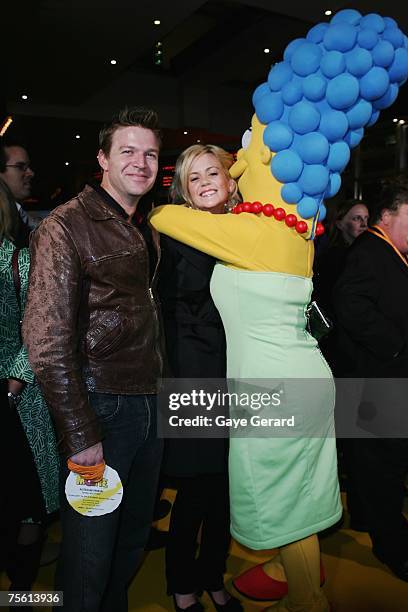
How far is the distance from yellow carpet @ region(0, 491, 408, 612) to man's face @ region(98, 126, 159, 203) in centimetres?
155

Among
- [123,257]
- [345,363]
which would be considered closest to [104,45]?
[345,363]

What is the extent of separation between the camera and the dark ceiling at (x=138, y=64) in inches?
169

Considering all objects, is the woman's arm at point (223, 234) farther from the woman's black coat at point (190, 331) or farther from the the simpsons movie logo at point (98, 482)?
the the simpsons movie logo at point (98, 482)

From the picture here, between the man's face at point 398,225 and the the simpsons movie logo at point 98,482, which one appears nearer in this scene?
the the simpsons movie logo at point 98,482

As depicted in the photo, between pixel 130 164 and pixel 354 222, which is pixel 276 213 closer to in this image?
pixel 130 164

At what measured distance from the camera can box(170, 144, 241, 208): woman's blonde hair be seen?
76.0 inches

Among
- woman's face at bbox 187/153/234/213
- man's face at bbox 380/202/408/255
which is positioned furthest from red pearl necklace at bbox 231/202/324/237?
man's face at bbox 380/202/408/255

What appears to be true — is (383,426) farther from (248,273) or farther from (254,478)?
(248,273)

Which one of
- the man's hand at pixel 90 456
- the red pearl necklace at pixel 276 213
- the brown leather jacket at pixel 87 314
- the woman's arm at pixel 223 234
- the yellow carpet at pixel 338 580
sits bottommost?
the yellow carpet at pixel 338 580

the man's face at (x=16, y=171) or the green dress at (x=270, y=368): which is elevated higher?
the man's face at (x=16, y=171)

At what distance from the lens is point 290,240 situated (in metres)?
1.58

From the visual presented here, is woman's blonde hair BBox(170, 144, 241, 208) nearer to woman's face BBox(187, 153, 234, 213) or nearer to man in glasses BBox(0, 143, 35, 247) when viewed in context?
woman's face BBox(187, 153, 234, 213)

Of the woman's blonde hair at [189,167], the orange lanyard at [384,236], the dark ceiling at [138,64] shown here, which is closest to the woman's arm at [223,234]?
the woman's blonde hair at [189,167]

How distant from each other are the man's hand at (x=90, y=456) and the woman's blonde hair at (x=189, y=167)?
1.00 m
